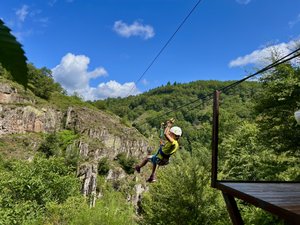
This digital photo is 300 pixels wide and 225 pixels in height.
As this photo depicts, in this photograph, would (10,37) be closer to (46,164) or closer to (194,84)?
(46,164)

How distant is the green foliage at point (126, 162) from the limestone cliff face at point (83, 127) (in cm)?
104

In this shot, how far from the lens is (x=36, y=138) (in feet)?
127

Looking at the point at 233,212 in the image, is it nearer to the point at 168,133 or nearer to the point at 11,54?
the point at 168,133

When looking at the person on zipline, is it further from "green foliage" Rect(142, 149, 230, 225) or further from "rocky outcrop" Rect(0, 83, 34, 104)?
"rocky outcrop" Rect(0, 83, 34, 104)

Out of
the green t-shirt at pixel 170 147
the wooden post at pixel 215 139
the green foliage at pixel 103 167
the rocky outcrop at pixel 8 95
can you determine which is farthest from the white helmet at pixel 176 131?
the rocky outcrop at pixel 8 95

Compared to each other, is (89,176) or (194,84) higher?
(194,84)

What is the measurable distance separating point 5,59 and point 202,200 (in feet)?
42.5

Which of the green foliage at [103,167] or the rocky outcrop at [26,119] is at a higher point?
the rocky outcrop at [26,119]

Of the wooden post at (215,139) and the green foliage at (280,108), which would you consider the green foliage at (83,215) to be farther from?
the wooden post at (215,139)

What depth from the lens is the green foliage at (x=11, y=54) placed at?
26cm

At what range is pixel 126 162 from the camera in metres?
42.5

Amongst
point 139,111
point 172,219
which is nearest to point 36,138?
point 172,219

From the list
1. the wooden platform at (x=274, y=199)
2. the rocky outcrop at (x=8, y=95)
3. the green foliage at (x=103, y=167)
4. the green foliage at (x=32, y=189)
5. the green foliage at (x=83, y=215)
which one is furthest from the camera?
the rocky outcrop at (x=8, y=95)

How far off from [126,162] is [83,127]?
332 inches
